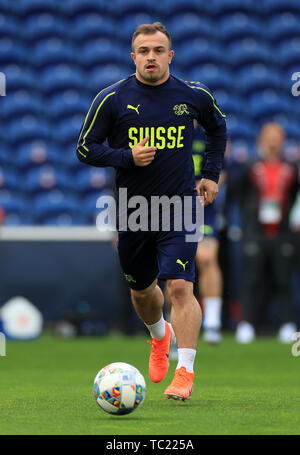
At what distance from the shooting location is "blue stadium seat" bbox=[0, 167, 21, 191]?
1300 centimetres

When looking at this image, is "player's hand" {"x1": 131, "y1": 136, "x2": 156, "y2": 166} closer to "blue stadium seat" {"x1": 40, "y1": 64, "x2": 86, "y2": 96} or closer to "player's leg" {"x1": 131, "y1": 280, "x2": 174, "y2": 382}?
"player's leg" {"x1": 131, "y1": 280, "x2": 174, "y2": 382}

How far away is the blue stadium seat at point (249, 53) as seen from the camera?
14.7 m

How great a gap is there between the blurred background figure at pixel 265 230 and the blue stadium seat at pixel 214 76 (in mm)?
4329

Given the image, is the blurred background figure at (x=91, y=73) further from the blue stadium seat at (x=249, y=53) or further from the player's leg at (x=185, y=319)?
the player's leg at (x=185, y=319)

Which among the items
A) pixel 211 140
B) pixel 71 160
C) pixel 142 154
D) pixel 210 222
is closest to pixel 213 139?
pixel 211 140

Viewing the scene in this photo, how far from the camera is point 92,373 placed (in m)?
6.32

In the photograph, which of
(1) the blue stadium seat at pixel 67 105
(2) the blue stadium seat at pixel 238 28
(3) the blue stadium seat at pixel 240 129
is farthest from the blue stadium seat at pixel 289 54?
(1) the blue stadium seat at pixel 67 105

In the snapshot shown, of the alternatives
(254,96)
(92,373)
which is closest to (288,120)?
(254,96)

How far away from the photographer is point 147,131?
4.85 metres

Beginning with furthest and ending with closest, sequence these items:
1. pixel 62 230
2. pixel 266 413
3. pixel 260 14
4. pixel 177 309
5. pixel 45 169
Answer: pixel 260 14 < pixel 45 169 < pixel 62 230 < pixel 177 309 < pixel 266 413

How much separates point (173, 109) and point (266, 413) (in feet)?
5.76

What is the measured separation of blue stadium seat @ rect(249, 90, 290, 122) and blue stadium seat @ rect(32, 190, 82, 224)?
130 inches

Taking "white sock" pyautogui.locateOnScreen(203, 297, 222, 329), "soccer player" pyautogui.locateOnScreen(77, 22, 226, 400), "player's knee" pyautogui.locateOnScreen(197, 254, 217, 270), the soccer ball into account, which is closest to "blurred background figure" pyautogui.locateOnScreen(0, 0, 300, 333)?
"player's knee" pyautogui.locateOnScreen(197, 254, 217, 270)

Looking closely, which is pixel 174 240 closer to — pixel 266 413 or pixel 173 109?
pixel 173 109
